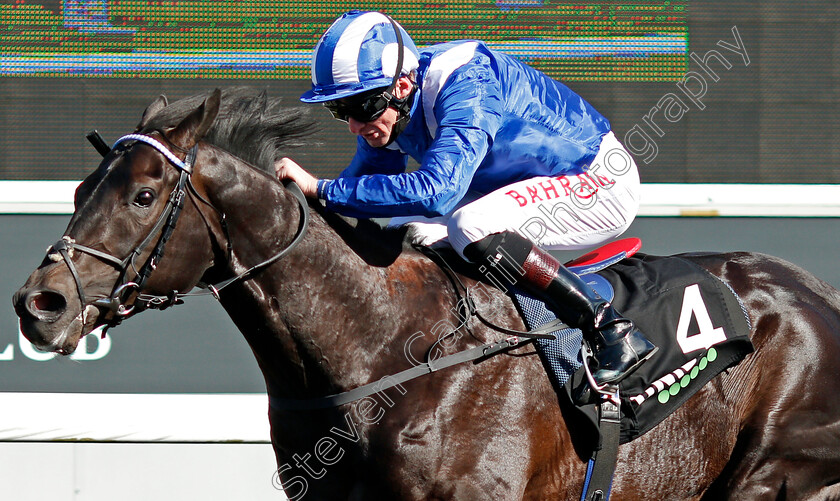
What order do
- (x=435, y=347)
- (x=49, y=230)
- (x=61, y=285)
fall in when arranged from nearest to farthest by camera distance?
(x=61, y=285), (x=435, y=347), (x=49, y=230)

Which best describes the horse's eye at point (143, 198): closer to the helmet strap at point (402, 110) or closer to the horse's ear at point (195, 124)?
the horse's ear at point (195, 124)

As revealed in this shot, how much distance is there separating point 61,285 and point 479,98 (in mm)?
1075

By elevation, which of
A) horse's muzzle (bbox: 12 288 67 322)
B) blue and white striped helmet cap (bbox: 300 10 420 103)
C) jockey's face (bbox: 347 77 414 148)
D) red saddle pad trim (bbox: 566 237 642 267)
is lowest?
red saddle pad trim (bbox: 566 237 642 267)

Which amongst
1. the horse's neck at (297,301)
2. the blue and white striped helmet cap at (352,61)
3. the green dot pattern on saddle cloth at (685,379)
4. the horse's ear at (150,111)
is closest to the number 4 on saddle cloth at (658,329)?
the green dot pattern on saddle cloth at (685,379)

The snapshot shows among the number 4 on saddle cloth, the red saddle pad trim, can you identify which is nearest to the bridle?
the number 4 on saddle cloth

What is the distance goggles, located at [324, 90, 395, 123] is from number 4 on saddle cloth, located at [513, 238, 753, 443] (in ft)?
1.98

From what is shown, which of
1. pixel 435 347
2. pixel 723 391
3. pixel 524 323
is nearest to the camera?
pixel 435 347

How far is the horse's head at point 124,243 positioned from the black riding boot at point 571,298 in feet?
2.34

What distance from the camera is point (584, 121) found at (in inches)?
101

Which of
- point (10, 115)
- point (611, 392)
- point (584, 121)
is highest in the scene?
point (584, 121)

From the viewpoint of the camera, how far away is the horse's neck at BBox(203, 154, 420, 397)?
6.82 feet

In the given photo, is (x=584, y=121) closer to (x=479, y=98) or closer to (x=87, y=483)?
(x=479, y=98)

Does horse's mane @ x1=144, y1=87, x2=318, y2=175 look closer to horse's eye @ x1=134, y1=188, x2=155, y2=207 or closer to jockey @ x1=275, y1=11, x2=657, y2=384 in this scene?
jockey @ x1=275, y1=11, x2=657, y2=384

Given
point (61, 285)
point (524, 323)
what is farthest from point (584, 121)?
point (61, 285)
